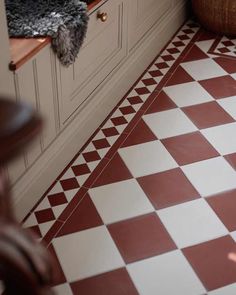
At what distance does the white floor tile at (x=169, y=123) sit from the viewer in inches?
111

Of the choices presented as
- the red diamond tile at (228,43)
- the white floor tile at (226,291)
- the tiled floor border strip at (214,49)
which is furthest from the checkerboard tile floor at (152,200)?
the red diamond tile at (228,43)

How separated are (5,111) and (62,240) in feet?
5.90

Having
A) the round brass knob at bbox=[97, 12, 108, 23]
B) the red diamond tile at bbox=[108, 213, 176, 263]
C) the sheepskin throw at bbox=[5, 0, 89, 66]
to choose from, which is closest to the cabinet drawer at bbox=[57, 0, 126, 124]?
the round brass knob at bbox=[97, 12, 108, 23]

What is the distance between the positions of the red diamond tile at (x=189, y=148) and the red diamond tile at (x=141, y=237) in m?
0.49

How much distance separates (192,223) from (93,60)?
107 cm

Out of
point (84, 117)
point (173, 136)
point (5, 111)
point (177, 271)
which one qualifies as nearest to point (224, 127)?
point (173, 136)

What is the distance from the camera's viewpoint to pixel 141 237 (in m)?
2.13

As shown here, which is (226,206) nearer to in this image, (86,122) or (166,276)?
(166,276)

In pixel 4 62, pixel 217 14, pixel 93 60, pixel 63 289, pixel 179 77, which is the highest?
pixel 4 62

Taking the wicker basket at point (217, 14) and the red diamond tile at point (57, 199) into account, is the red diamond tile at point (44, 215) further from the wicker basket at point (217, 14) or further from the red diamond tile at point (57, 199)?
the wicker basket at point (217, 14)

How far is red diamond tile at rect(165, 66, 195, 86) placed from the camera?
3.28 m

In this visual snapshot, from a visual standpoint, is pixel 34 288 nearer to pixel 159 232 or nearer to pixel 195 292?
pixel 195 292

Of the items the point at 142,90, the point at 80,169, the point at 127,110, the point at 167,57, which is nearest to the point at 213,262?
the point at 80,169

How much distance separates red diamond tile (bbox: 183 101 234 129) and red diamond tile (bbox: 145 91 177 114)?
0.33ft
